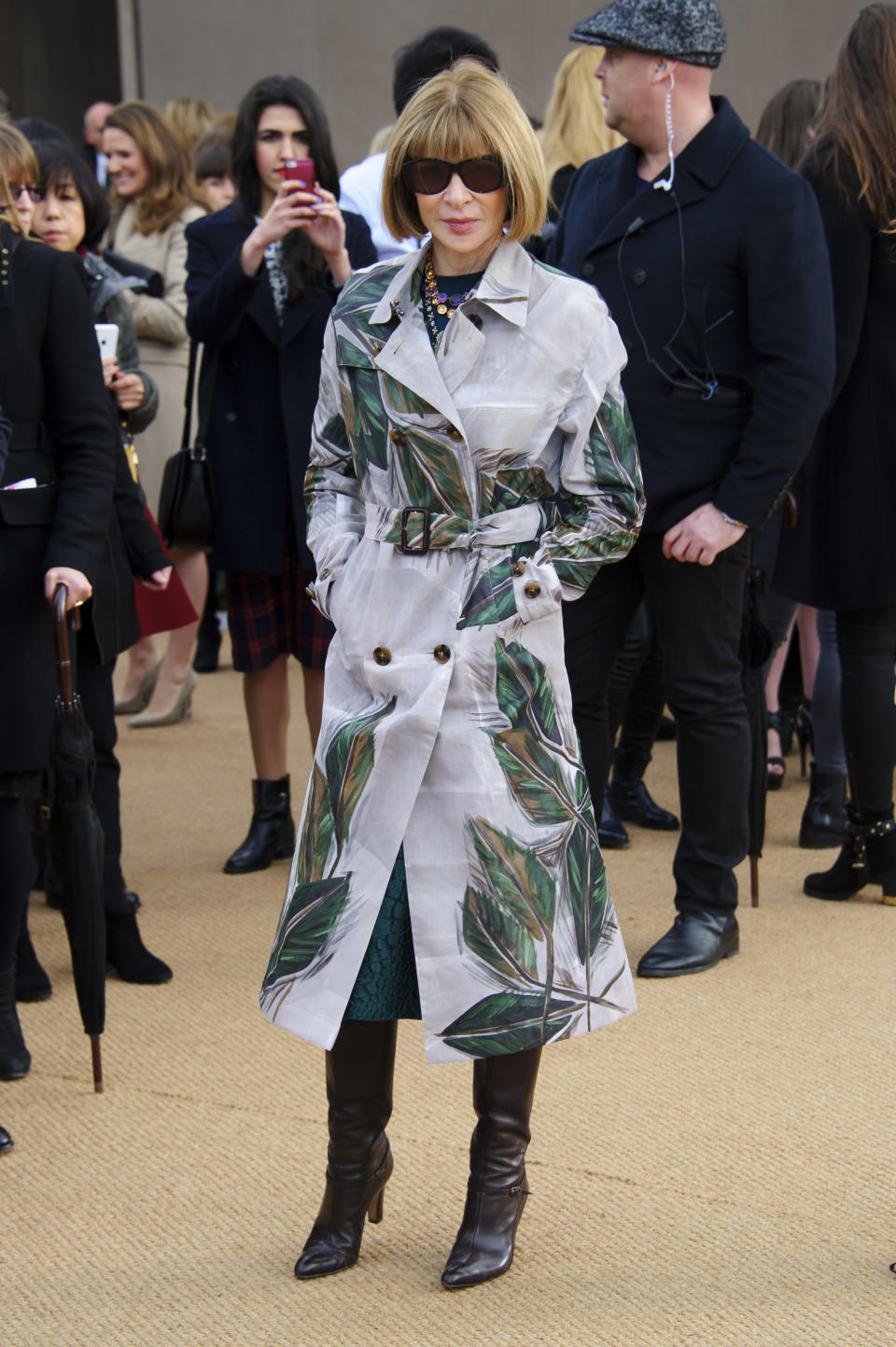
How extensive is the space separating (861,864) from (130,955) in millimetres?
1721

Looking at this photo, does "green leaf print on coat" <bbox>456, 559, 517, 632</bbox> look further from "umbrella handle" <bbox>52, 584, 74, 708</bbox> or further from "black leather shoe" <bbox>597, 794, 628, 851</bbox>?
"black leather shoe" <bbox>597, 794, 628, 851</bbox>

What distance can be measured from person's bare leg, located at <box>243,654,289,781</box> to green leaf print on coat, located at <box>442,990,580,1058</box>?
214 cm

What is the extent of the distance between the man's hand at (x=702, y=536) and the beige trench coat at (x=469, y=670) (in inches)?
36.0

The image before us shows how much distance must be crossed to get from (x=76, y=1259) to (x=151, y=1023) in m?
0.89

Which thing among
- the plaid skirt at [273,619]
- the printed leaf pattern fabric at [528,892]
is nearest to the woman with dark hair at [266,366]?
the plaid skirt at [273,619]

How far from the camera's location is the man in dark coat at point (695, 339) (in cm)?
312

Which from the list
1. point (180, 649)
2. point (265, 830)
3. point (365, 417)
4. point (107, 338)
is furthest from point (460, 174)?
point (180, 649)

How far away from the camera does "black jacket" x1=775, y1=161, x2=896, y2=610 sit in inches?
138

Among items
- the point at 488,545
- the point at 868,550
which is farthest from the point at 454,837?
the point at 868,550

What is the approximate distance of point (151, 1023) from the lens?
127 inches

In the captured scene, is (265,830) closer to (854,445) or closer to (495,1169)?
(854,445)

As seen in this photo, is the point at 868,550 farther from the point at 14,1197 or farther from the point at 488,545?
the point at 14,1197

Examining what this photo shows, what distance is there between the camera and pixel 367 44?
10.1 meters

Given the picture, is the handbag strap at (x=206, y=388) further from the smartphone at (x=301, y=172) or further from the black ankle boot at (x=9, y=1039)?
the black ankle boot at (x=9, y=1039)
